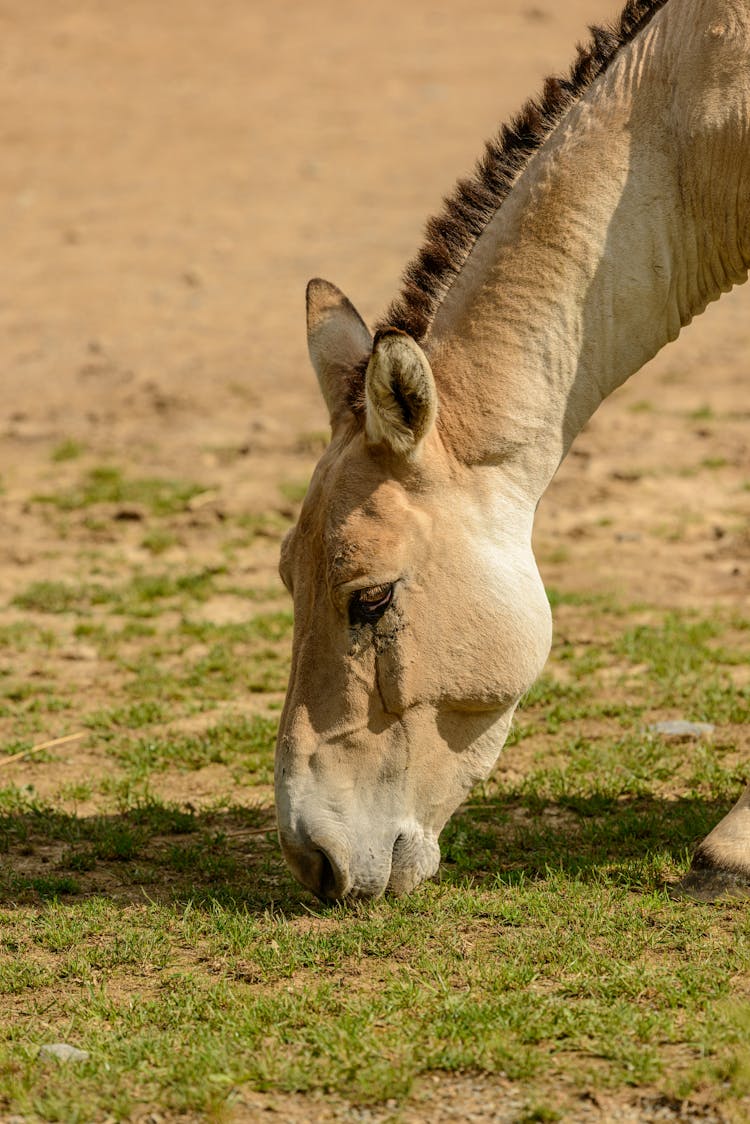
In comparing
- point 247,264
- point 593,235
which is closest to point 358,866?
point 593,235

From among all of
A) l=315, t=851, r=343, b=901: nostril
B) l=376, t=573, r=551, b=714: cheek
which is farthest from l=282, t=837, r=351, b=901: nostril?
l=376, t=573, r=551, b=714: cheek

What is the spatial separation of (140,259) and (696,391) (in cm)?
672

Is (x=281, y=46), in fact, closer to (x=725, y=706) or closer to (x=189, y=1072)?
(x=725, y=706)

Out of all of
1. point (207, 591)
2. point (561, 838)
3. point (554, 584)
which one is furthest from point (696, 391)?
point (561, 838)

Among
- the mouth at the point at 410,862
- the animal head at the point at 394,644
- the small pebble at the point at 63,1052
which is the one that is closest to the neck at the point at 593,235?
the animal head at the point at 394,644

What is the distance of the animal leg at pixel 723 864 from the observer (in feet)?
14.9

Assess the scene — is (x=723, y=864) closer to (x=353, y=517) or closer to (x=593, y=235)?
(x=353, y=517)

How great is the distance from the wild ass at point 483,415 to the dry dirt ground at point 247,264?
1.29 m

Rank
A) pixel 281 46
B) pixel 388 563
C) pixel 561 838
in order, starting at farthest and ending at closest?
1. pixel 281 46
2. pixel 561 838
3. pixel 388 563

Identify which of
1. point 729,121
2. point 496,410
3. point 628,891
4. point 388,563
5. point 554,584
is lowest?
point 554,584

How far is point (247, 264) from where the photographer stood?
52.1 ft

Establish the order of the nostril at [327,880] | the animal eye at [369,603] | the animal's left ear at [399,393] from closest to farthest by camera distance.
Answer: the animal's left ear at [399,393] → the nostril at [327,880] → the animal eye at [369,603]

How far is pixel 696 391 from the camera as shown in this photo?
12.5 meters

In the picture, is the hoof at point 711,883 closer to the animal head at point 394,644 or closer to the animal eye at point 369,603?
the animal head at point 394,644
